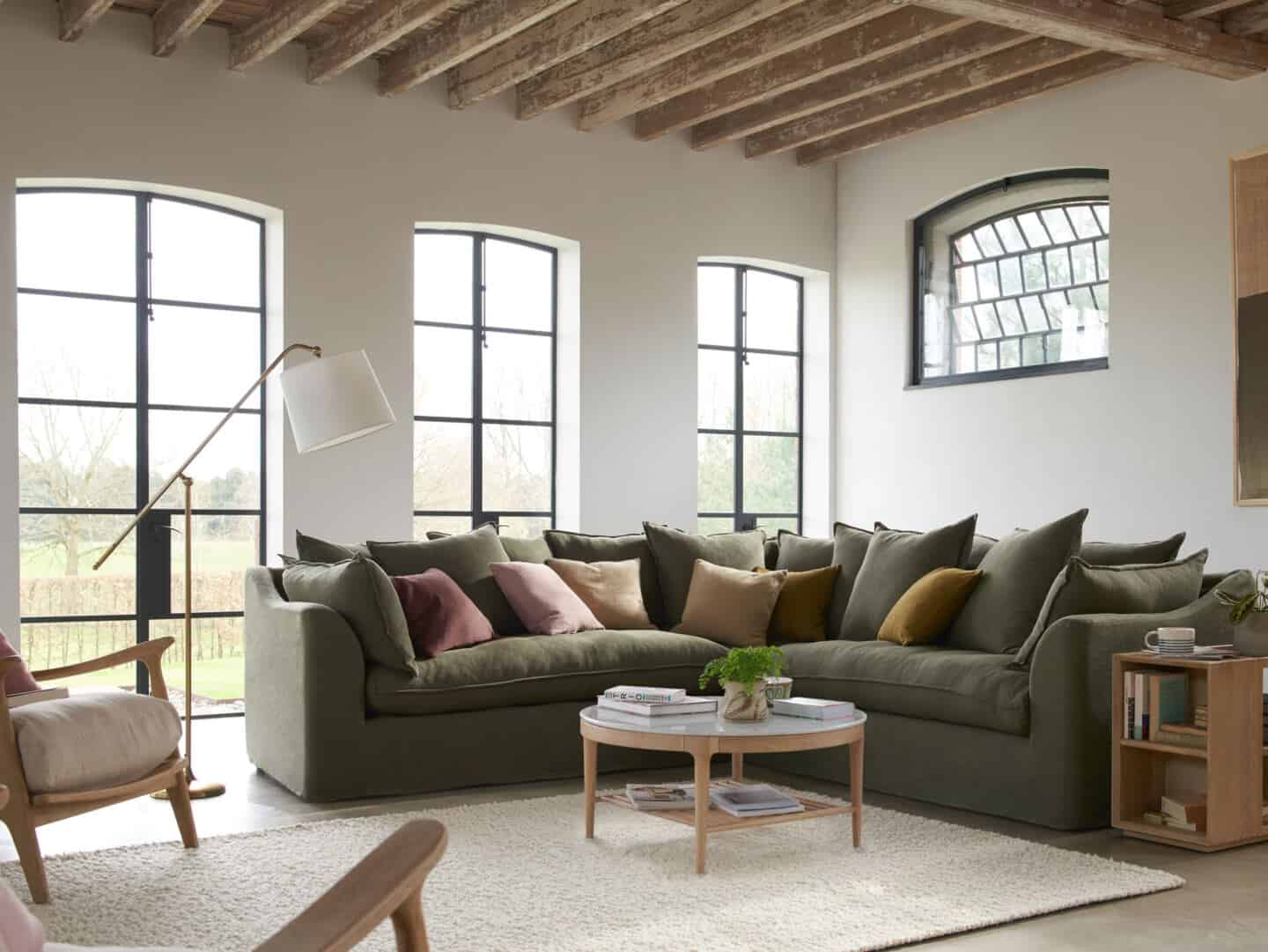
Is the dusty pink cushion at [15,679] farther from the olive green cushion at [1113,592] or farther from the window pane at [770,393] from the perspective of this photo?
the window pane at [770,393]

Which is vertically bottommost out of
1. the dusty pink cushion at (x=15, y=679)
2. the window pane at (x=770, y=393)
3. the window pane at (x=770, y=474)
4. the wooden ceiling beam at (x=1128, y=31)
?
→ the dusty pink cushion at (x=15, y=679)

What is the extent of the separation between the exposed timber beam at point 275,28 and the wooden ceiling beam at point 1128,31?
2615 millimetres

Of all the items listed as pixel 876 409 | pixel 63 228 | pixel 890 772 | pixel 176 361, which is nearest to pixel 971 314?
pixel 876 409

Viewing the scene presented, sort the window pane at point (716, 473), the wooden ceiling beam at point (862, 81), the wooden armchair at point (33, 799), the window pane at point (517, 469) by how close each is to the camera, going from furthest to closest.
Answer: the window pane at point (716, 473) < the window pane at point (517, 469) < the wooden ceiling beam at point (862, 81) < the wooden armchair at point (33, 799)

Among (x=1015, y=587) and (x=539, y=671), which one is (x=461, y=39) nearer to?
(x=539, y=671)

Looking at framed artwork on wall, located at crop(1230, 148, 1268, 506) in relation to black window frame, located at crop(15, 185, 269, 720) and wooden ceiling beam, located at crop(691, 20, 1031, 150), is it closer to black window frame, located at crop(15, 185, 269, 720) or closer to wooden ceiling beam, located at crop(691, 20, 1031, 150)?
wooden ceiling beam, located at crop(691, 20, 1031, 150)

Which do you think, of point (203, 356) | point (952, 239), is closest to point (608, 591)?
point (203, 356)

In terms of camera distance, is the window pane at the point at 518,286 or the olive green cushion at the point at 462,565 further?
the window pane at the point at 518,286

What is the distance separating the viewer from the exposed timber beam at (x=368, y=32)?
6.01 meters

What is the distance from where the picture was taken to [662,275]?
8.16 m

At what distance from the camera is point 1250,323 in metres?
6.34

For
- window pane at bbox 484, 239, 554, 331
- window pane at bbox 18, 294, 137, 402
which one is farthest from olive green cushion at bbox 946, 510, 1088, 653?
window pane at bbox 18, 294, 137, 402

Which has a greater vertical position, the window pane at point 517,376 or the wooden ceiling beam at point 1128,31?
the wooden ceiling beam at point 1128,31

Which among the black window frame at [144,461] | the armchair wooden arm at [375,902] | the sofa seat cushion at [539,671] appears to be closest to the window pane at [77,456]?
the black window frame at [144,461]
